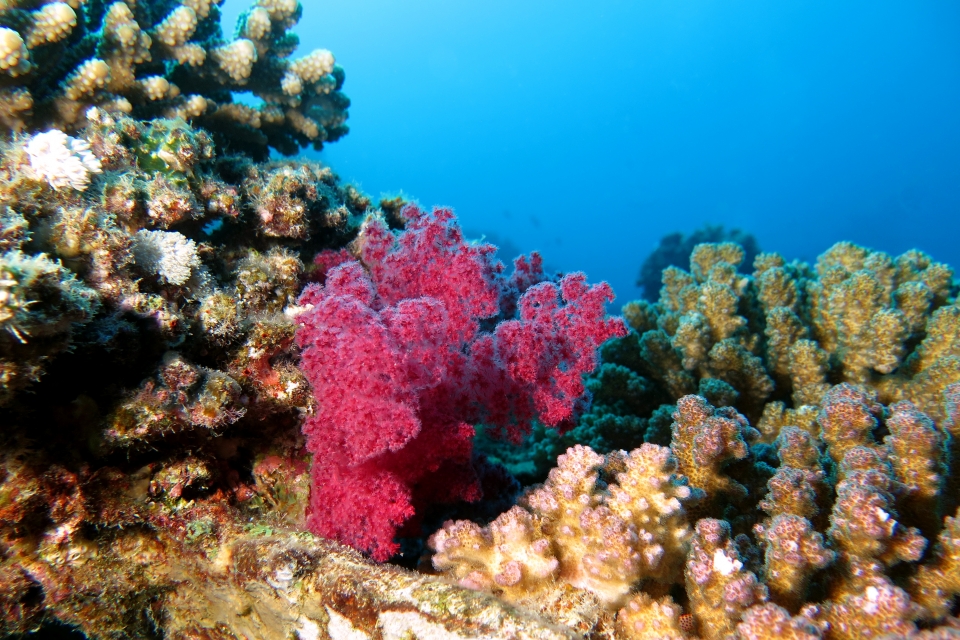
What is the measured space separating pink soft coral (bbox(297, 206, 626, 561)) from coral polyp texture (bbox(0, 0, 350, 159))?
2.11 metres

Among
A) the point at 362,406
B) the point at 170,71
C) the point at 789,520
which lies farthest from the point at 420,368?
the point at 170,71

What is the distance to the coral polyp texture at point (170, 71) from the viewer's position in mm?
2904

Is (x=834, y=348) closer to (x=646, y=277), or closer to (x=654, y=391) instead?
(x=654, y=391)

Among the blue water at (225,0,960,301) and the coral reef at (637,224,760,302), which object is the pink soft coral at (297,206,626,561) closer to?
the coral reef at (637,224,760,302)

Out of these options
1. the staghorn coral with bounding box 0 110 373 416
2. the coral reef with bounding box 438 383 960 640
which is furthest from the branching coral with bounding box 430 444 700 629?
the staghorn coral with bounding box 0 110 373 416

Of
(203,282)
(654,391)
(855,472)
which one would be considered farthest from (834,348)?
(203,282)

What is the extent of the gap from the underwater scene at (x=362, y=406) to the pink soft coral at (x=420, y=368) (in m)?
0.02

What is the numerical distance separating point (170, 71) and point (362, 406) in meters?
3.78

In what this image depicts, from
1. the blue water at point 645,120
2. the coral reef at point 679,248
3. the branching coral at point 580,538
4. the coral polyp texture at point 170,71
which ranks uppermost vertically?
the blue water at point 645,120

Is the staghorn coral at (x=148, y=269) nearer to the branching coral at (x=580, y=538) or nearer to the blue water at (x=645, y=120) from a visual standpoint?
the branching coral at (x=580, y=538)

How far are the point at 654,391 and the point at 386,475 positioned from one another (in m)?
2.97

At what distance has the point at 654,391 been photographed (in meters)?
4.40

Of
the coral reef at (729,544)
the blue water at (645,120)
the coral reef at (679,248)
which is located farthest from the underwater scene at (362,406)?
the blue water at (645,120)

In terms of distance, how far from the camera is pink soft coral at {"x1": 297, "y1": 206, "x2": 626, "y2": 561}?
2.14m
